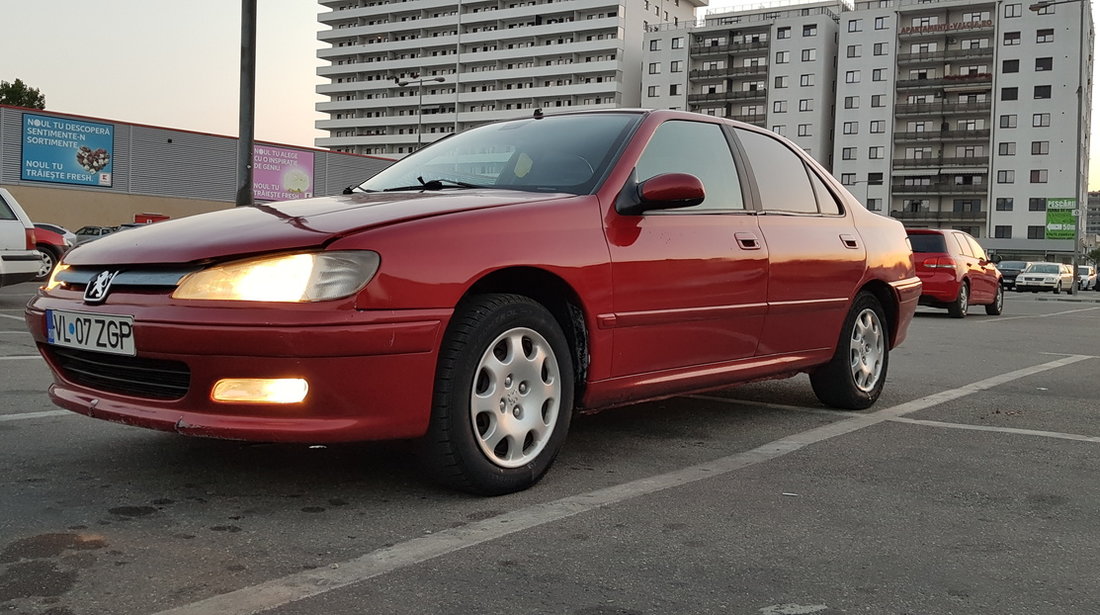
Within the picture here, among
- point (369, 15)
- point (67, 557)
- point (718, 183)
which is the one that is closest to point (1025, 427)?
point (718, 183)

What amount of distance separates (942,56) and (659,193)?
288 ft

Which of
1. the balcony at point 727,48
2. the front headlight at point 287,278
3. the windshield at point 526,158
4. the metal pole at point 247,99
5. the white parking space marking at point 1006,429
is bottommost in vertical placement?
the white parking space marking at point 1006,429

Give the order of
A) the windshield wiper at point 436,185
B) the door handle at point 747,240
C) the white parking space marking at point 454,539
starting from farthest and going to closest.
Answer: the door handle at point 747,240
the windshield wiper at point 436,185
the white parking space marking at point 454,539

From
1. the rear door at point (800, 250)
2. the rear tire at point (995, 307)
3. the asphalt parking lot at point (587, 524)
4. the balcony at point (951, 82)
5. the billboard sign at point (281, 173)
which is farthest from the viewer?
the balcony at point (951, 82)

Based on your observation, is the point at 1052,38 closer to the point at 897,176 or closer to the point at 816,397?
the point at 897,176

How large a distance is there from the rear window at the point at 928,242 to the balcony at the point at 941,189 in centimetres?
7036

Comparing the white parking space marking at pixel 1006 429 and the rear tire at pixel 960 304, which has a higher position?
the rear tire at pixel 960 304

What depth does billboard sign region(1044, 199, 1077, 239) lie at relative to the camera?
42.0m

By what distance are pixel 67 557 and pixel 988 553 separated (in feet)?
8.38

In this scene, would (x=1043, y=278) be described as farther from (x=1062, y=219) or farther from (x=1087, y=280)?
(x=1087, y=280)

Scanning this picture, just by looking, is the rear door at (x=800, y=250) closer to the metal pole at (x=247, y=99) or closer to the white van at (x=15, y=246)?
Answer: the metal pole at (x=247, y=99)

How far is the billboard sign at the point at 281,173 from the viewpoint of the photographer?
146 feet

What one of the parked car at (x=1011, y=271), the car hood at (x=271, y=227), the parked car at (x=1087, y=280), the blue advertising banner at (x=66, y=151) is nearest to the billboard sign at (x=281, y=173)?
the blue advertising banner at (x=66, y=151)

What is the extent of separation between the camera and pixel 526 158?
4.25 meters
